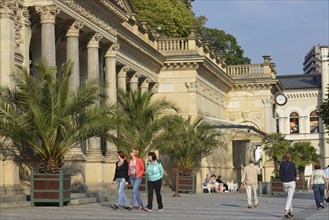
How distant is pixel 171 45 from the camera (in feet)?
176

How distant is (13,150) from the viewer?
26.3 meters

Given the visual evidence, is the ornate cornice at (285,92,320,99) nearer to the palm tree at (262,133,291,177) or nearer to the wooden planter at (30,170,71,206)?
the palm tree at (262,133,291,177)

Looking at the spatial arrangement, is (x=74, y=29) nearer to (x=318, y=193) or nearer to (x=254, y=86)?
(x=318, y=193)

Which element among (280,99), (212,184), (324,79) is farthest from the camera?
(324,79)

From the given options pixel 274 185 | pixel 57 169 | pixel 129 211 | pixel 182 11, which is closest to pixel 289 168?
pixel 129 211

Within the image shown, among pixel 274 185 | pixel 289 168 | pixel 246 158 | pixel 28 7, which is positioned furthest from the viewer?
pixel 246 158

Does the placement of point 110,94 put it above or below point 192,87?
below

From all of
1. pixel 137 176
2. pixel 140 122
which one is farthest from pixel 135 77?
pixel 137 176

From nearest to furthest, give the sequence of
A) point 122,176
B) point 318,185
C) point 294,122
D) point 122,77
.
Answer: point 122,176 → point 318,185 → point 122,77 → point 294,122

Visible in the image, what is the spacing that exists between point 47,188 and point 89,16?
11050 millimetres

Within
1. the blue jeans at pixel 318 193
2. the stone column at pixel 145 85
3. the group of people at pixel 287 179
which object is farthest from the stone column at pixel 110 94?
the blue jeans at pixel 318 193

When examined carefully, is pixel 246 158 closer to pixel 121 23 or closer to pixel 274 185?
pixel 274 185

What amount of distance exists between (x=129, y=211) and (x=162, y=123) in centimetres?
1452

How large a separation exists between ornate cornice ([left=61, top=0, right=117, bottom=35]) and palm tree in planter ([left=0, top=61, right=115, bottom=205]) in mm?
6123
